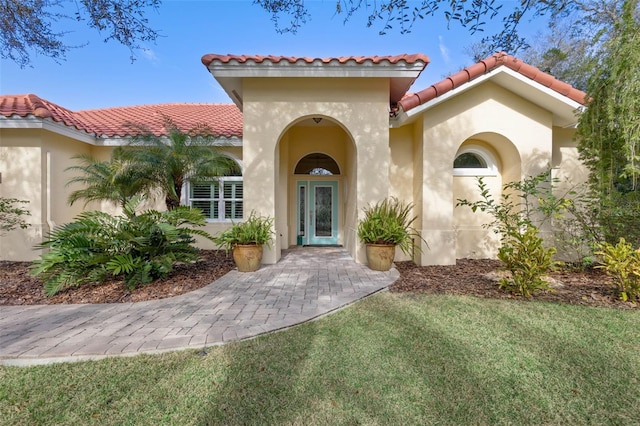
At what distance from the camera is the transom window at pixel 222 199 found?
10844 mm

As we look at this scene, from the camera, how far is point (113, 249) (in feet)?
19.7

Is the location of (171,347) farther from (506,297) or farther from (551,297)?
(551,297)

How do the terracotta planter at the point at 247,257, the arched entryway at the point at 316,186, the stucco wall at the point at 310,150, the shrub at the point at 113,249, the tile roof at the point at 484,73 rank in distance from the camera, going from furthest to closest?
the arched entryway at the point at 316,186 < the stucco wall at the point at 310,150 < the tile roof at the point at 484,73 < the terracotta planter at the point at 247,257 < the shrub at the point at 113,249

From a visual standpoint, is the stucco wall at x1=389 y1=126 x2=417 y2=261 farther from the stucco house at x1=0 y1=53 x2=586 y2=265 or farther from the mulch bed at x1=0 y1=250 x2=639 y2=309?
the mulch bed at x1=0 y1=250 x2=639 y2=309

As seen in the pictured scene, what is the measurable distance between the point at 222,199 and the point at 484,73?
9.39 metres

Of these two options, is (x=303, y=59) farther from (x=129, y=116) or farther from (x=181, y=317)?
(x=129, y=116)

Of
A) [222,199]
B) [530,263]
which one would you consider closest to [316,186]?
[222,199]

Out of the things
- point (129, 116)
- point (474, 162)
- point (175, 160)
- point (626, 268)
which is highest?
point (129, 116)

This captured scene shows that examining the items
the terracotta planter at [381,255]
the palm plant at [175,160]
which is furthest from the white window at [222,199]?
the terracotta planter at [381,255]

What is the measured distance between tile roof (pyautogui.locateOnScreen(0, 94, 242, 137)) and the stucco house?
111 mm

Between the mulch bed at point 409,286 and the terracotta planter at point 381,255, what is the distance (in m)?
0.48

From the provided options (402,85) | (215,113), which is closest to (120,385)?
(402,85)

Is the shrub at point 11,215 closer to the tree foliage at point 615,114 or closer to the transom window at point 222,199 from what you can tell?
the transom window at point 222,199

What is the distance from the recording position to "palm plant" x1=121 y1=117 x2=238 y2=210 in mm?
6898
